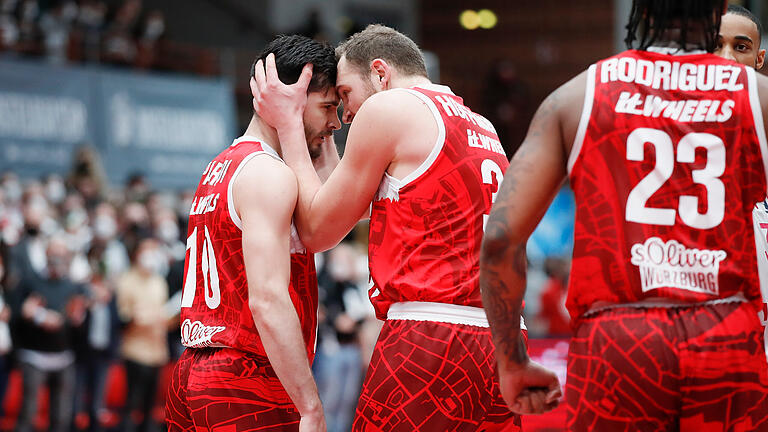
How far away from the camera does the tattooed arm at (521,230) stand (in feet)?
9.22

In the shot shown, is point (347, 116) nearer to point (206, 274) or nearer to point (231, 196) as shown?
point (231, 196)

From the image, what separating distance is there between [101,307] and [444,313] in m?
7.95

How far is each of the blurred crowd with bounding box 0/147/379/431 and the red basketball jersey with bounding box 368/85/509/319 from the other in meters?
7.28

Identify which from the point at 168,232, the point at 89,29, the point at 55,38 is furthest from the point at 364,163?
the point at 89,29

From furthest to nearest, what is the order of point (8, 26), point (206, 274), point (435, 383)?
point (8, 26) → point (206, 274) → point (435, 383)

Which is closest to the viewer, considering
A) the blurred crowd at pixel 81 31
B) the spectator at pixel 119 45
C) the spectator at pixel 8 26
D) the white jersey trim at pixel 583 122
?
the white jersey trim at pixel 583 122

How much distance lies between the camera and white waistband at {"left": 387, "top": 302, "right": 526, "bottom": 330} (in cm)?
359

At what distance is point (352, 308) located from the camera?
12.1m

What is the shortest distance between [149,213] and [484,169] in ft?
31.5

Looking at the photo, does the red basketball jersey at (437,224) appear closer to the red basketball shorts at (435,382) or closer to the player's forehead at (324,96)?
the red basketball shorts at (435,382)

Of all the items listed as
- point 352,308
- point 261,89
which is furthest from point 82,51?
point 261,89

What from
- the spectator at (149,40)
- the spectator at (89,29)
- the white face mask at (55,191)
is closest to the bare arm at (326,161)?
the white face mask at (55,191)

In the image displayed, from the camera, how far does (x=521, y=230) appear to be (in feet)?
9.37

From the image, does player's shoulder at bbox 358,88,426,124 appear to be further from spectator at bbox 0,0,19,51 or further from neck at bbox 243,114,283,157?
spectator at bbox 0,0,19,51
